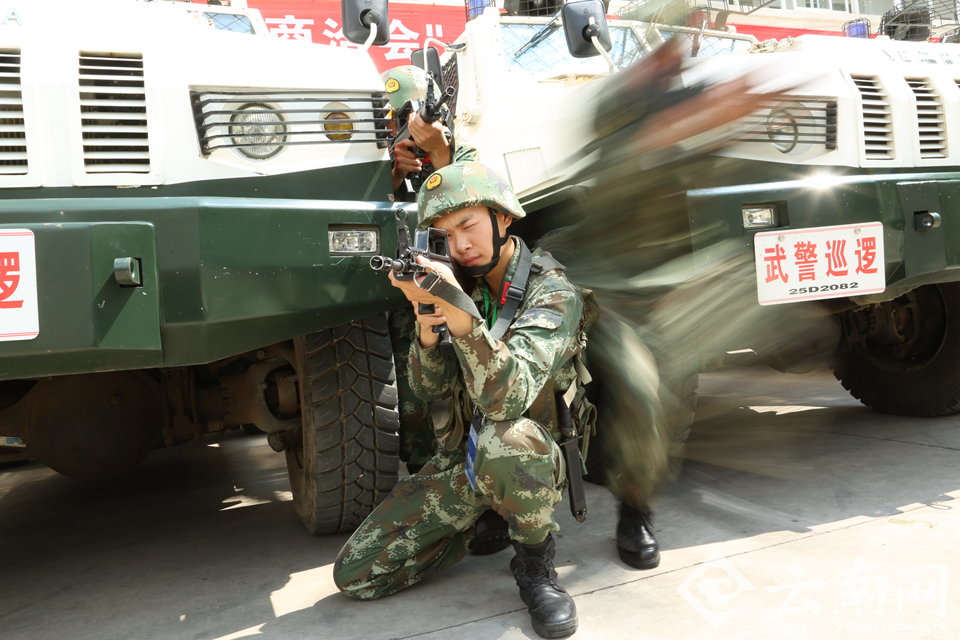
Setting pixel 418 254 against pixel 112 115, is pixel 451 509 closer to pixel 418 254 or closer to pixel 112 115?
pixel 418 254

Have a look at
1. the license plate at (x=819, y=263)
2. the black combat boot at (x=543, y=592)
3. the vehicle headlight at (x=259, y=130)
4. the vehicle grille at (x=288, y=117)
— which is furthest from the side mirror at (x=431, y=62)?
the black combat boot at (x=543, y=592)

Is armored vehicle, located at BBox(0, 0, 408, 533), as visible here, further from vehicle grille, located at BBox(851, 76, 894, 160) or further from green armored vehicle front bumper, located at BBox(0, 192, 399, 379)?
vehicle grille, located at BBox(851, 76, 894, 160)

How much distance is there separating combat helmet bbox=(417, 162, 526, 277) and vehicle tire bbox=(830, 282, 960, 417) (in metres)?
2.00

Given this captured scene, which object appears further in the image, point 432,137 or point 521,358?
point 432,137

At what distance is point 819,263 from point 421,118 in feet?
4.32

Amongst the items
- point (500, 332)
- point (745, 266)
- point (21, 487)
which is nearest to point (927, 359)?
point (745, 266)

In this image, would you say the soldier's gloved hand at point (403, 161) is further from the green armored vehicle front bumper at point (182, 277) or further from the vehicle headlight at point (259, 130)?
the vehicle headlight at point (259, 130)

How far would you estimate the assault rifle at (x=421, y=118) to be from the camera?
2.34 metres

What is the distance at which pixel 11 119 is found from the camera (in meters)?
1.77

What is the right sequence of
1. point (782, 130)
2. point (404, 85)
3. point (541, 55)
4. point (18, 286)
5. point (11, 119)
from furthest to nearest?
point (541, 55) < point (404, 85) < point (782, 130) < point (11, 119) < point (18, 286)

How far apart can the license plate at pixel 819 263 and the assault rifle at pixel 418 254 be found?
43.4 inches

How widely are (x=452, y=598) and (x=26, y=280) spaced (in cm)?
124

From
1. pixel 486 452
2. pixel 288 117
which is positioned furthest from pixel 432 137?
pixel 486 452

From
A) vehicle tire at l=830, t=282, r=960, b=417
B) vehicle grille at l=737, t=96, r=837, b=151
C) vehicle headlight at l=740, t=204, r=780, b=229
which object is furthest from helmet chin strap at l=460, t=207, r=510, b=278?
vehicle tire at l=830, t=282, r=960, b=417
